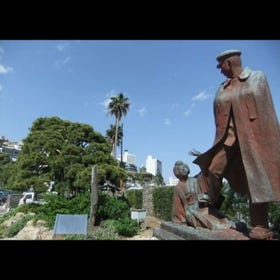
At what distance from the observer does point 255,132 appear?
331cm

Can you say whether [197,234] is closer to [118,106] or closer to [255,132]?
[255,132]

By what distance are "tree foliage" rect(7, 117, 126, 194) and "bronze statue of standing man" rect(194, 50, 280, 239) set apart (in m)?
9.98

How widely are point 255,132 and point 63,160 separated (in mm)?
11262

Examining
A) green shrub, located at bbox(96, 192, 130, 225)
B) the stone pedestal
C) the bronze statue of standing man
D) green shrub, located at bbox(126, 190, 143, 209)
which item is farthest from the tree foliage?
the bronze statue of standing man

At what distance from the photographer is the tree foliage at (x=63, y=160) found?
13.2m

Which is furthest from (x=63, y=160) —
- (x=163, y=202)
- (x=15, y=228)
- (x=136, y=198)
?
(x=136, y=198)

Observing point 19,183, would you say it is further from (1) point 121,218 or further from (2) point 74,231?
(2) point 74,231

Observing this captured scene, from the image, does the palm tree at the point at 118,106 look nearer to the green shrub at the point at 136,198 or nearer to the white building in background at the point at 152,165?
the green shrub at the point at 136,198

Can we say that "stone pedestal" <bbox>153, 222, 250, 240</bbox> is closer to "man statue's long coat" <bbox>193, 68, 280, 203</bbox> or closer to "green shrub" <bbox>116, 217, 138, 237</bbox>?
"man statue's long coat" <bbox>193, 68, 280, 203</bbox>

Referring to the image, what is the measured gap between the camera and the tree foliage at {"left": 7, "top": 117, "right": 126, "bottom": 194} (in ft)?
43.3

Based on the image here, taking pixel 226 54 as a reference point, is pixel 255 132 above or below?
below

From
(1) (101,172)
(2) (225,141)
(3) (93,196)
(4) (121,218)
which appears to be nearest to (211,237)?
(2) (225,141)

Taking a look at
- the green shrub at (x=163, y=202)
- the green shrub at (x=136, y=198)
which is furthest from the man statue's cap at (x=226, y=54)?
the green shrub at (x=136, y=198)

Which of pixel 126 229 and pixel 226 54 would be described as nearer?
pixel 226 54
